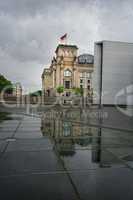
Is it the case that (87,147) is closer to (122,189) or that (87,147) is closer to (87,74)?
(122,189)

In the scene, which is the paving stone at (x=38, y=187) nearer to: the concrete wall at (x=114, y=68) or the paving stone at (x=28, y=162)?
the paving stone at (x=28, y=162)

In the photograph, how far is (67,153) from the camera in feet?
19.6

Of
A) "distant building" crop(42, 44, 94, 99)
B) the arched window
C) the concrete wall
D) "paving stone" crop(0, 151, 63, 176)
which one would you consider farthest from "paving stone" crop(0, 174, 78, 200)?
the arched window

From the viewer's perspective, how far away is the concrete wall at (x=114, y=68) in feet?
180

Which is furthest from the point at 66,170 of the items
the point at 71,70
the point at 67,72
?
the point at 71,70

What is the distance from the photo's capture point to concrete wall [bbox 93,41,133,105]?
54.9 metres

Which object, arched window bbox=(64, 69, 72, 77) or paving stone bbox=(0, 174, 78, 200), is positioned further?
arched window bbox=(64, 69, 72, 77)

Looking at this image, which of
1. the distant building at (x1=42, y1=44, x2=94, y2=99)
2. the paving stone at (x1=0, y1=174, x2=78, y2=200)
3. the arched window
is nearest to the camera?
the paving stone at (x1=0, y1=174, x2=78, y2=200)

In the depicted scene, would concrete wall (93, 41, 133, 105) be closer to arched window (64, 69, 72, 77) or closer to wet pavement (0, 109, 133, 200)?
arched window (64, 69, 72, 77)

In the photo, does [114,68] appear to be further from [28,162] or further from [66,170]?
[66,170]

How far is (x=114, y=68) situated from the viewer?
57.5m

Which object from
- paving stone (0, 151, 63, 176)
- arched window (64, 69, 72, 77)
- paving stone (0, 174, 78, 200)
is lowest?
paving stone (0, 174, 78, 200)

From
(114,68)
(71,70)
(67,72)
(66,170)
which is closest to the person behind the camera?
(66,170)

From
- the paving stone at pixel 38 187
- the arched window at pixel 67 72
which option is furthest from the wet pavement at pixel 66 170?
the arched window at pixel 67 72
